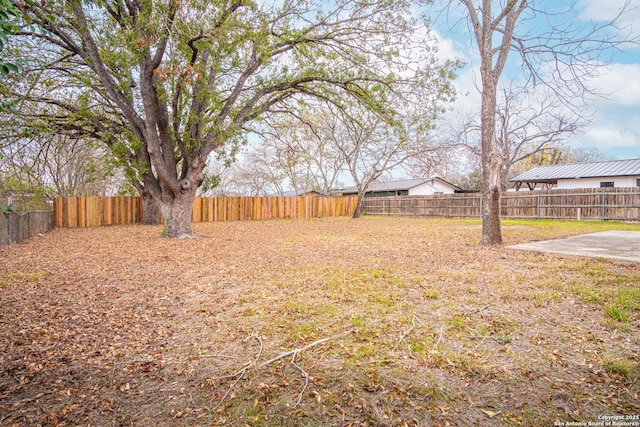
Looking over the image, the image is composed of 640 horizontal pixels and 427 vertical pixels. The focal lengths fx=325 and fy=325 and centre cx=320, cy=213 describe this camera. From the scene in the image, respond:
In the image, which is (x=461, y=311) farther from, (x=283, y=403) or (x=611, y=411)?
(x=283, y=403)

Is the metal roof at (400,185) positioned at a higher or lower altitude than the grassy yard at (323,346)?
higher

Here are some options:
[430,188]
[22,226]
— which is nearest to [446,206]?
[430,188]

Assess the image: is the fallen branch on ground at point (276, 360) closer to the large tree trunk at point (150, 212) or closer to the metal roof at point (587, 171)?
the large tree trunk at point (150, 212)

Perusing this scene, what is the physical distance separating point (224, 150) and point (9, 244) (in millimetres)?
5451

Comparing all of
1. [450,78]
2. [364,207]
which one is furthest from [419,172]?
[450,78]

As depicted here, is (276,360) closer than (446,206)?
Yes

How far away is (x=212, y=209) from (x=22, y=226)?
9559 mm

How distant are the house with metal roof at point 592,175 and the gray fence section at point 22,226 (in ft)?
80.9

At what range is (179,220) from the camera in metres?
8.73

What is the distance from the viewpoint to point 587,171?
19438 millimetres

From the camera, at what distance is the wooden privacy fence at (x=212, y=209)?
1307 cm

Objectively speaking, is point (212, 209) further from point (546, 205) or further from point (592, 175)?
point (592, 175)

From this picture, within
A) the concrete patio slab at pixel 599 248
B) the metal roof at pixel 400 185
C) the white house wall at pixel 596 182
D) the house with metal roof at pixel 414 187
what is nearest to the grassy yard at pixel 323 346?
the concrete patio slab at pixel 599 248

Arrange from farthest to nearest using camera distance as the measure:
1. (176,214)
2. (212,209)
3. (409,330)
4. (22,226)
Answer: (212,209) → (176,214) → (22,226) → (409,330)
